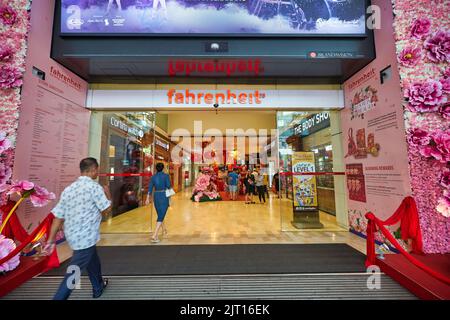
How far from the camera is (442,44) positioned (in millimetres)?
2760

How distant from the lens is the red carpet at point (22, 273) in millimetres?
2029

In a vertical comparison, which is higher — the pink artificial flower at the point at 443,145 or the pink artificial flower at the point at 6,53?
the pink artificial flower at the point at 6,53

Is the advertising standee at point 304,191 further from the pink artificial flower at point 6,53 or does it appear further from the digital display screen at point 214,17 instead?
the pink artificial flower at point 6,53

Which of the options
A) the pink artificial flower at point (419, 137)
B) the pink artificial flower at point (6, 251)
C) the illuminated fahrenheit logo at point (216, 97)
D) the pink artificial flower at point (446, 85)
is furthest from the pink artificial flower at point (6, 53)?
the pink artificial flower at point (446, 85)

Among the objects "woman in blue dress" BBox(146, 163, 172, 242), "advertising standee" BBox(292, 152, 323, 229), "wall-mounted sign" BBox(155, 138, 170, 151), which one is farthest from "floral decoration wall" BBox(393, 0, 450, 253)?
"wall-mounted sign" BBox(155, 138, 170, 151)

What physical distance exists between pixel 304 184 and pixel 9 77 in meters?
5.78

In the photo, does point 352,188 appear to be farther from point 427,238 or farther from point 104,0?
point 104,0

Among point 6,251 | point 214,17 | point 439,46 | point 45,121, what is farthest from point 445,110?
point 45,121

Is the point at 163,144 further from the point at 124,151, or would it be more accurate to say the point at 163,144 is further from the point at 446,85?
the point at 446,85

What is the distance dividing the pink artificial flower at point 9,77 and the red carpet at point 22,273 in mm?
2532

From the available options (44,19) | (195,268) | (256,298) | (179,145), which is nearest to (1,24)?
(44,19)

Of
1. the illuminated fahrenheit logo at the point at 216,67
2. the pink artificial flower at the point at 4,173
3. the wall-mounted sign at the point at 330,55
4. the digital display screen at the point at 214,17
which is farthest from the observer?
the illuminated fahrenheit logo at the point at 216,67

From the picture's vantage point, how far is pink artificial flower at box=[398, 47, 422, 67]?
286 cm

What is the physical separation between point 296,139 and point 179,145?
8207mm
